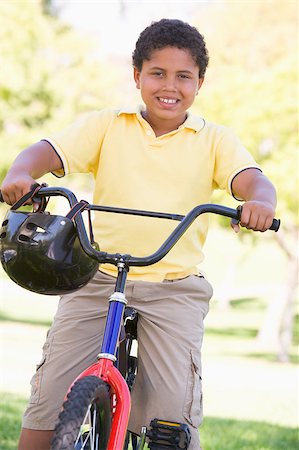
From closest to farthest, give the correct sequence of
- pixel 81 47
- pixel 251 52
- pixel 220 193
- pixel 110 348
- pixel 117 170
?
pixel 110 348 < pixel 117 170 < pixel 220 193 < pixel 251 52 < pixel 81 47

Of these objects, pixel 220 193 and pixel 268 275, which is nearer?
pixel 220 193

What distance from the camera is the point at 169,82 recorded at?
3961 millimetres

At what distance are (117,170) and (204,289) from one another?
597 mm

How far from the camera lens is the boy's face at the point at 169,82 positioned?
398 centimetres

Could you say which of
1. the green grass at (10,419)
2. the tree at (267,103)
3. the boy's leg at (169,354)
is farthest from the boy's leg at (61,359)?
the tree at (267,103)

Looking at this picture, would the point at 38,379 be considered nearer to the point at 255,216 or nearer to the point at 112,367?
the point at 112,367

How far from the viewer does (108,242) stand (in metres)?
3.96

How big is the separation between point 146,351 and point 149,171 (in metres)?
0.73

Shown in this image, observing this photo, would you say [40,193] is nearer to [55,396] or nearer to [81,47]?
[55,396]

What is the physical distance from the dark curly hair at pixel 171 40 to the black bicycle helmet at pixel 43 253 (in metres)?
1.12

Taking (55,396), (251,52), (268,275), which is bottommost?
(55,396)

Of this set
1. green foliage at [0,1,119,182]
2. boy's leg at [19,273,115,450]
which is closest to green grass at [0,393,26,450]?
boy's leg at [19,273,115,450]

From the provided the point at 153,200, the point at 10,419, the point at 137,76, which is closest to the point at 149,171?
the point at 153,200

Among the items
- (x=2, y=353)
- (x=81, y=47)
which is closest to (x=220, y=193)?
(x=2, y=353)
